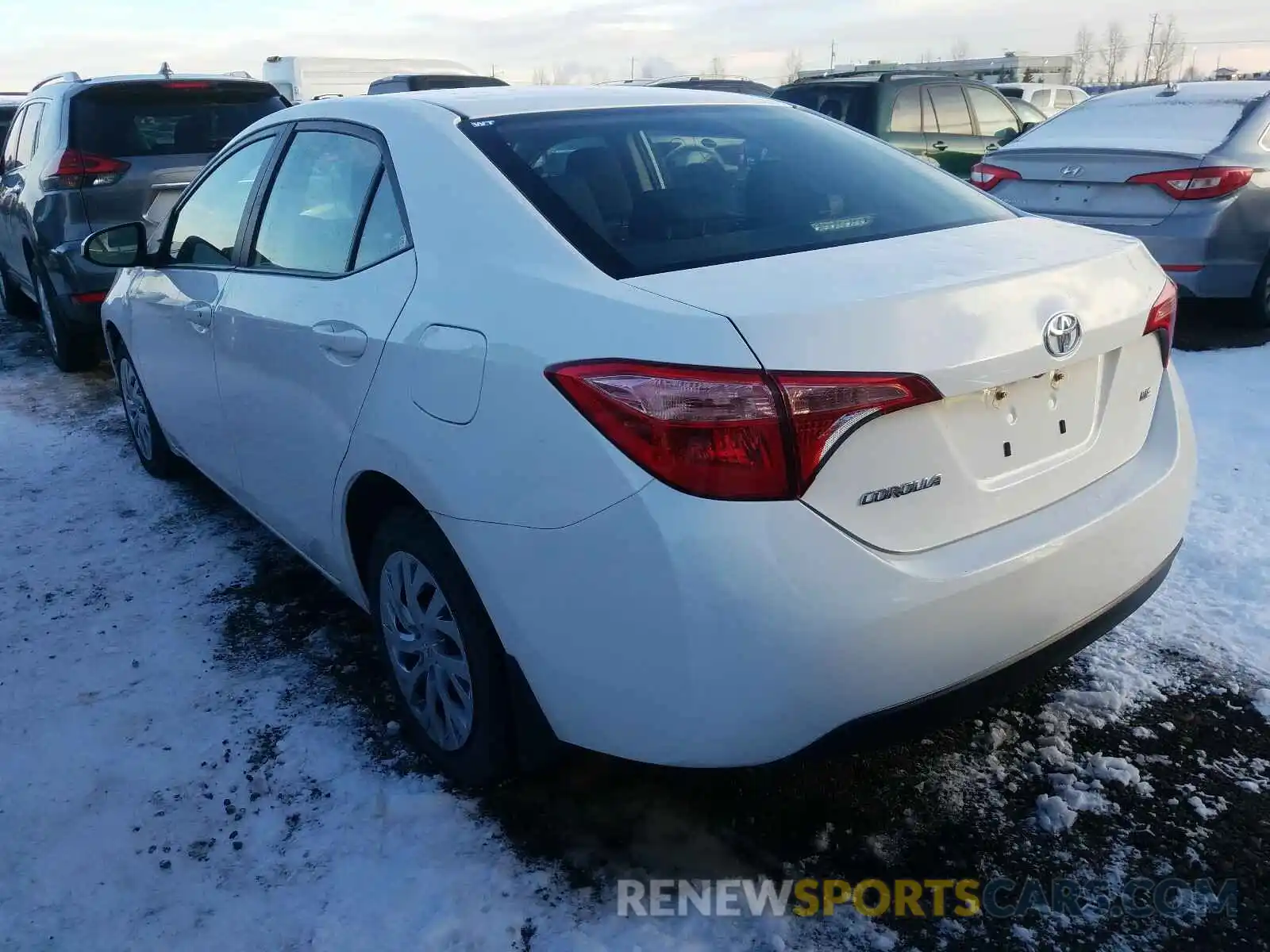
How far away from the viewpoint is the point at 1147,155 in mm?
5887

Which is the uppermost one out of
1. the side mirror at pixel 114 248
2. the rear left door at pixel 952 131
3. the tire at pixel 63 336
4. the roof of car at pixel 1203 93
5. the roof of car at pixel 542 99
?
the roof of car at pixel 542 99

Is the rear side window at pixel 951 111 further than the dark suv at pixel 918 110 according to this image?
Yes

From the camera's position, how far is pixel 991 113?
35.6 feet

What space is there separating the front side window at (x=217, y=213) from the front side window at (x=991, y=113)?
8.79 meters

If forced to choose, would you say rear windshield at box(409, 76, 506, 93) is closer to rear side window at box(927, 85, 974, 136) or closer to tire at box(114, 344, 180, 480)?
rear side window at box(927, 85, 974, 136)

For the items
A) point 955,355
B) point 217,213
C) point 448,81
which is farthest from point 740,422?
point 448,81

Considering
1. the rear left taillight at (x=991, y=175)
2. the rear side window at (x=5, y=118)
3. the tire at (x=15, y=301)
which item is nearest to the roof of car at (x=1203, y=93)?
the rear left taillight at (x=991, y=175)

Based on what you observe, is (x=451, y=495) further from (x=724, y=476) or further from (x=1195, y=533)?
(x=1195, y=533)

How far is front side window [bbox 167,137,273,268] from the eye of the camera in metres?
3.35

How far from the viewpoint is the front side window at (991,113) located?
10.6 metres

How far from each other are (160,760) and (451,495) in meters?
1.23

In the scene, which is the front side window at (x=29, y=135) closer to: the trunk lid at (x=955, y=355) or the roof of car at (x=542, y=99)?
the roof of car at (x=542, y=99)

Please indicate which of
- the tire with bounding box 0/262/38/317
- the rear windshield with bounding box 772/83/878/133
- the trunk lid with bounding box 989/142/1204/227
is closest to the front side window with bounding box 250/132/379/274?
the trunk lid with bounding box 989/142/1204/227

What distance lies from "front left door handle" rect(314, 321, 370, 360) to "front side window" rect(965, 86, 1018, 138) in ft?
31.2
